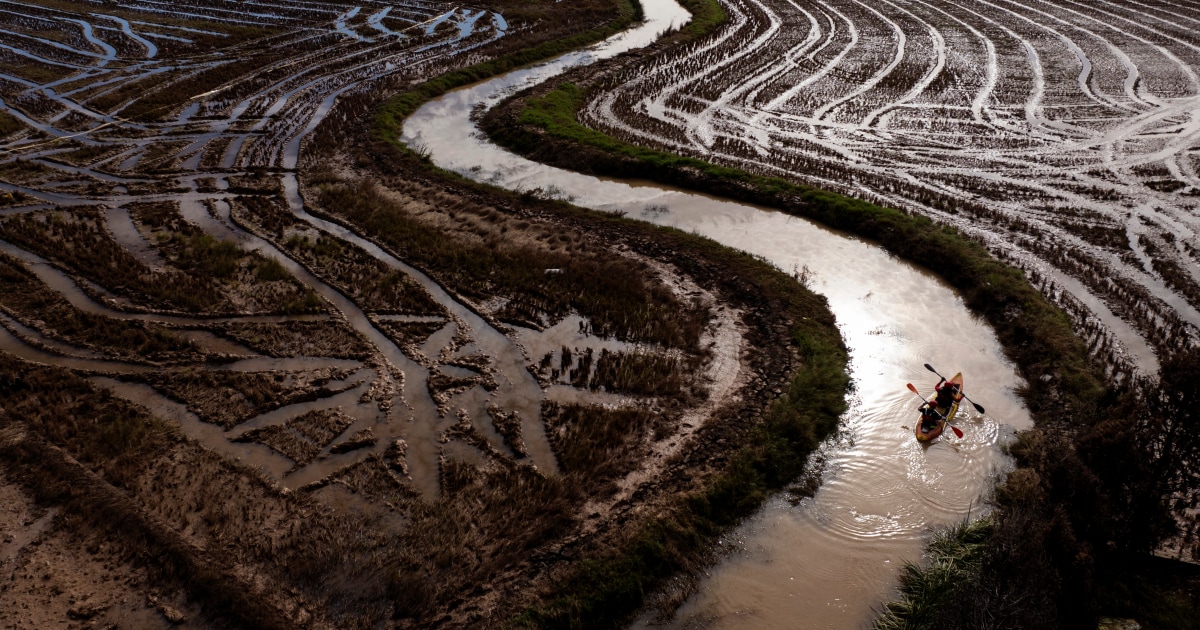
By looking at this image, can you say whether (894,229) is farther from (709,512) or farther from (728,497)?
(709,512)

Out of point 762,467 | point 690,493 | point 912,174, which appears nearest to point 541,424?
point 690,493

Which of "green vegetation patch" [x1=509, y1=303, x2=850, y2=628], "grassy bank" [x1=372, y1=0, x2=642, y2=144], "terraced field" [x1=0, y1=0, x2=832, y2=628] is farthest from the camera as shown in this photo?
"grassy bank" [x1=372, y1=0, x2=642, y2=144]

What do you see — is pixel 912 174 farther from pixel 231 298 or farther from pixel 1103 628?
pixel 231 298

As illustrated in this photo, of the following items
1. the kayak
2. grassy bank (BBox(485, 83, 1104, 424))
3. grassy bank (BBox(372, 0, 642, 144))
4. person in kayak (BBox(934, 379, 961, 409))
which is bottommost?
the kayak

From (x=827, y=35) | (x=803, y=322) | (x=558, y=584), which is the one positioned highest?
(x=827, y=35)

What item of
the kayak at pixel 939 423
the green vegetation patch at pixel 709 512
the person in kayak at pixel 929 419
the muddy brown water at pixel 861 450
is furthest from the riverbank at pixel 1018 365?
the green vegetation patch at pixel 709 512

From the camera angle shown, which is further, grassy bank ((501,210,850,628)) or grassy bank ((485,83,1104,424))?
grassy bank ((485,83,1104,424))

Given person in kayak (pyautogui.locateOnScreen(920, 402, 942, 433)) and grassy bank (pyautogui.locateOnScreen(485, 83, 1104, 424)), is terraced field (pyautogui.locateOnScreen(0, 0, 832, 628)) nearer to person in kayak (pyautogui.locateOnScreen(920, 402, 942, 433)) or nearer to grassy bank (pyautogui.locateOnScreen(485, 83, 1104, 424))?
person in kayak (pyautogui.locateOnScreen(920, 402, 942, 433))

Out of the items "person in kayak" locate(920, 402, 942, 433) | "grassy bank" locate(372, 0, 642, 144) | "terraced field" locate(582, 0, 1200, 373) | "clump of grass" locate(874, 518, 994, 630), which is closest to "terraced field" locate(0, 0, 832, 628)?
"person in kayak" locate(920, 402, 942, 433)
